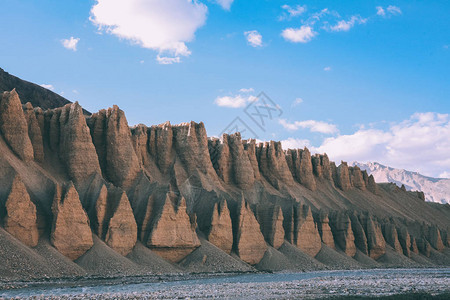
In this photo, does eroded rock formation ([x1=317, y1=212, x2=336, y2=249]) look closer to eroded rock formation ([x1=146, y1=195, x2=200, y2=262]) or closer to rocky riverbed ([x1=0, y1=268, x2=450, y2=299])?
eroded rock formation ([x1=146, y1=195, x2=200, y2=262])

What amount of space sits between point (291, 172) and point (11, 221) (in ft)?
214

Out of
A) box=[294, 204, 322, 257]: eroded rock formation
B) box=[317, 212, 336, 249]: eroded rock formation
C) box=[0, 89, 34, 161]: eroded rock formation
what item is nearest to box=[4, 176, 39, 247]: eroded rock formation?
box=[0, 89, 34, 161]: eroded rock formation

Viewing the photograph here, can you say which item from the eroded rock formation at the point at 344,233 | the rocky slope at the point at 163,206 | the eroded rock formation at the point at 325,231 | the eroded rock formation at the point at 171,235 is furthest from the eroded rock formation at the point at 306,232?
the eroded rock formation at the point at 171,235

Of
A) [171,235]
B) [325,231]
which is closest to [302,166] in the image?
[325,231]

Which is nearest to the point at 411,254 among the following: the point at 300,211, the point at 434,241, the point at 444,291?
the point at 434,241

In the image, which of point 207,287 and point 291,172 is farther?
point 291,172

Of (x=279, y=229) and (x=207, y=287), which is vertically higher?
(x=279, y=229)

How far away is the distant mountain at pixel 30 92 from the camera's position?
118125 millimetres

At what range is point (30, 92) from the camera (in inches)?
4867

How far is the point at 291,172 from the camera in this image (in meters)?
109

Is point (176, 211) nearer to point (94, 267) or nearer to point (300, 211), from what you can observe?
point (94, 267)

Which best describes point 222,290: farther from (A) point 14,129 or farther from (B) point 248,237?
(A) point 14,129

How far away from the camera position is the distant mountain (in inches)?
4651

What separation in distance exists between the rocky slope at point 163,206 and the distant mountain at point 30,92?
47091mm
